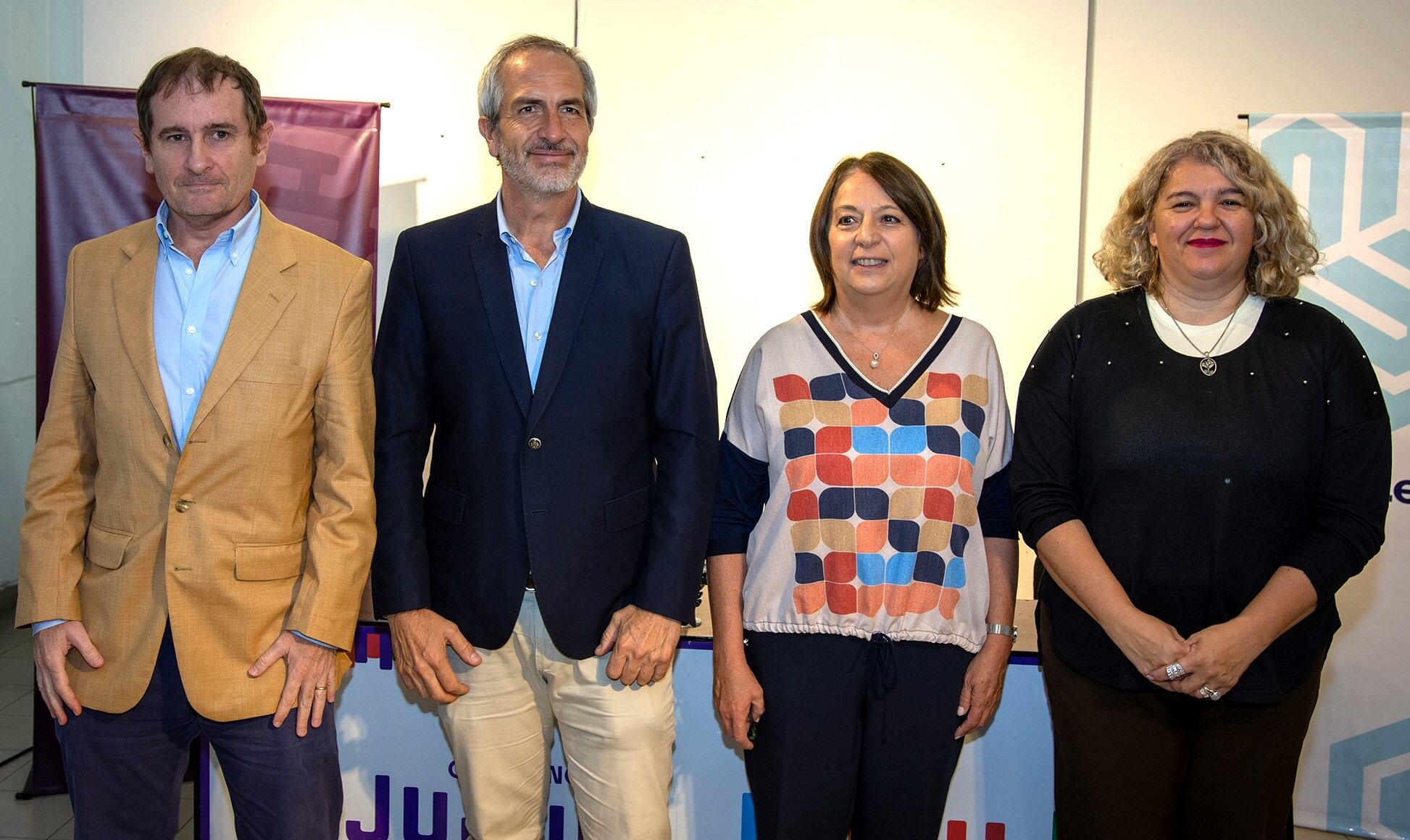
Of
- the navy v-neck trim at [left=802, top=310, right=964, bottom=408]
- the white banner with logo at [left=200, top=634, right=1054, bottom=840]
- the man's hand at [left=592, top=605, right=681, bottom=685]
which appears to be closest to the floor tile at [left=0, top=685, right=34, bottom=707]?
the white banner with logo at [left=200, top=634, right=1054, bottom=840]

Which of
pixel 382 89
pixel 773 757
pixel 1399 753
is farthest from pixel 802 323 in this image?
pixel 1399 753

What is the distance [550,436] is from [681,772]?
110cm

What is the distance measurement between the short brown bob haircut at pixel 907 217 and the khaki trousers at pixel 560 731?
0.87m

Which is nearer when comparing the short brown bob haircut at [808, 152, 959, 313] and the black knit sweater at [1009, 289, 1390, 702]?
the black knit sweater at [1009, 289, 1390, 702]

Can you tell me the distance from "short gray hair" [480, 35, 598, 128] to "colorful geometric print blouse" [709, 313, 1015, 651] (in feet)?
2.31

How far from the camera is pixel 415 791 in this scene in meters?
2.58

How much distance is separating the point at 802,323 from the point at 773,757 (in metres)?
0.84

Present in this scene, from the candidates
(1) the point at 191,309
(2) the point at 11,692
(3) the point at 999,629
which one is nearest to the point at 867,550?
(3) the point at 999,629

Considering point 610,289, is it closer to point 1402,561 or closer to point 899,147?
point 899,147

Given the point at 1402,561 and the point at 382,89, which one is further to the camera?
the point at 382,89

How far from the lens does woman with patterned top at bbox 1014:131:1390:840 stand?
1.77 meters

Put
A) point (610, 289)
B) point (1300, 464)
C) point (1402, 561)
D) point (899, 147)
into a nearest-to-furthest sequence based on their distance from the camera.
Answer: point (1300, 464), point (610, 289), point (1402, 561), point (899, 147)

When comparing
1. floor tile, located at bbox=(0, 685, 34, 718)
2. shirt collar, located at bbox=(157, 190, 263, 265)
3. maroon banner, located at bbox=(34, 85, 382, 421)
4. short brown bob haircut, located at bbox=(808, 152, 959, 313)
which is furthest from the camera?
floor tile, located at bbox=(0, 685, 34, 718)

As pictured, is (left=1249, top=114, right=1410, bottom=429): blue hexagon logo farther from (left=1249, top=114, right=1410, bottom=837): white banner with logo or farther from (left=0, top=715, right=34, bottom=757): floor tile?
(left=0, top=715, right=34, bottom=757): floor tile
